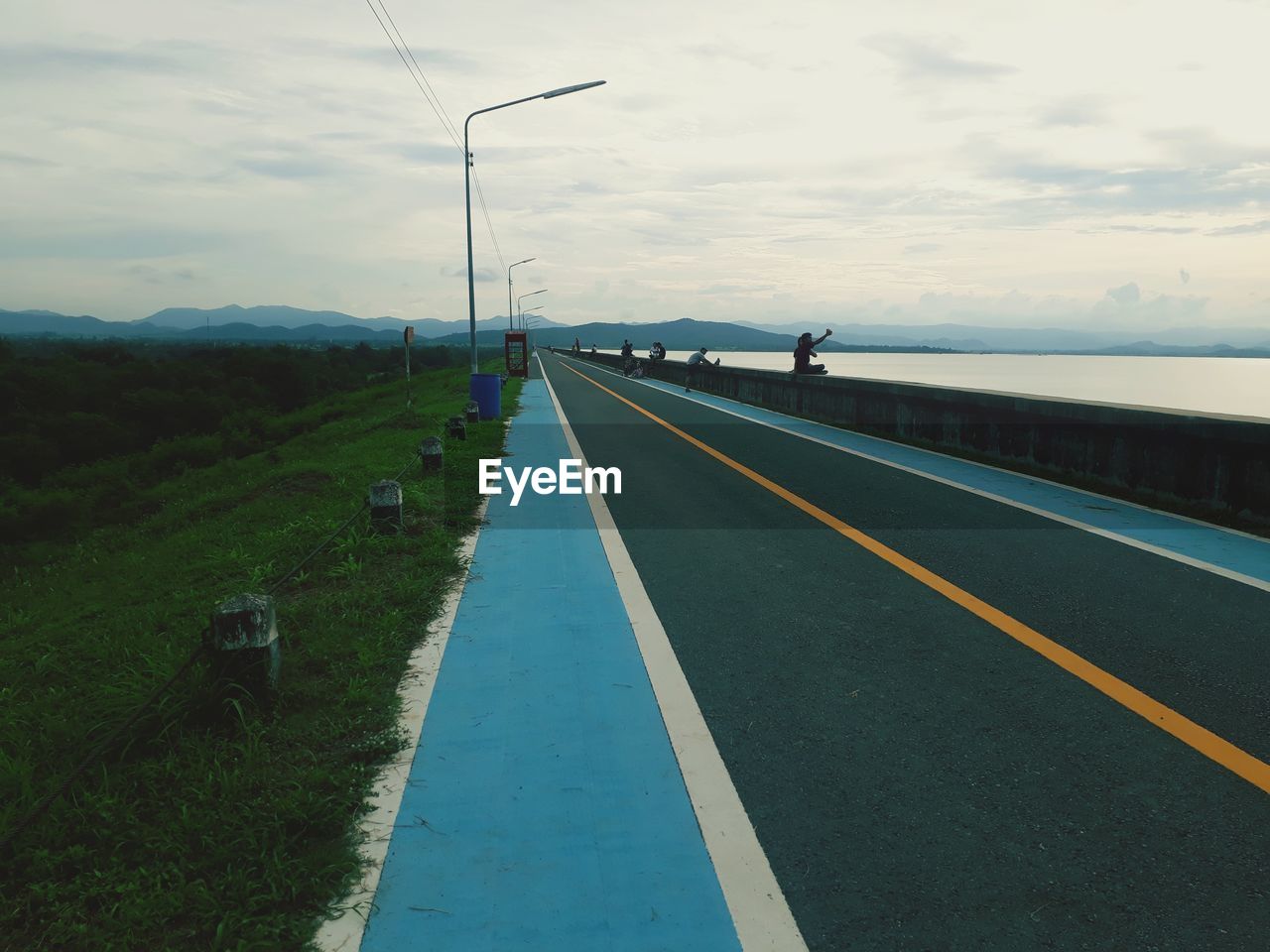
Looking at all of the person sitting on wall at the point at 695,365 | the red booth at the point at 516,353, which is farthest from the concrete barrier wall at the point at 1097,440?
the red booth at the point at 516,353

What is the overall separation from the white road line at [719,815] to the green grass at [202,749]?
1.23 m

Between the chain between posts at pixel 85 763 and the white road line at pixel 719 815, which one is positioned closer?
the white road line at pixel 719 815

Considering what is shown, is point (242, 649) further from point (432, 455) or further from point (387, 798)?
point (432, 455)

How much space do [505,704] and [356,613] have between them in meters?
1.68

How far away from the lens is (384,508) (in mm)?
7617

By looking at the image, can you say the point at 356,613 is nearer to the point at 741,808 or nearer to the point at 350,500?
the point at 741,808

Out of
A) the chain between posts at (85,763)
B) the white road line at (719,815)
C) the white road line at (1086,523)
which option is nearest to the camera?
the white road line at (719,815)

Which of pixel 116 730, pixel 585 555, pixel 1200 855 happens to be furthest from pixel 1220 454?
pixel 116 730

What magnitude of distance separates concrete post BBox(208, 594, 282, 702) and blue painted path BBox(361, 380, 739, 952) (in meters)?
0.80

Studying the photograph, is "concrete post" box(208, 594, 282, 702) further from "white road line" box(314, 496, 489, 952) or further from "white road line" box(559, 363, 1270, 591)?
"white road line" box(559, 363, 1270, 591)

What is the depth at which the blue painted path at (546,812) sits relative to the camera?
2.51 meters

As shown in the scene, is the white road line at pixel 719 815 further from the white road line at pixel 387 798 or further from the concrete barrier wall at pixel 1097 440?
the concrete barrier wall at pixel 1097 440

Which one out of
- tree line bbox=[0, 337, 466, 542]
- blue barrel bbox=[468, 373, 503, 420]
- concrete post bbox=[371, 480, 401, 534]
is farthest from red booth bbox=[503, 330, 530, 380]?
concrete post bbox=[371, 480, 401, 534]

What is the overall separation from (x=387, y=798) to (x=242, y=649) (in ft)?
3.94
